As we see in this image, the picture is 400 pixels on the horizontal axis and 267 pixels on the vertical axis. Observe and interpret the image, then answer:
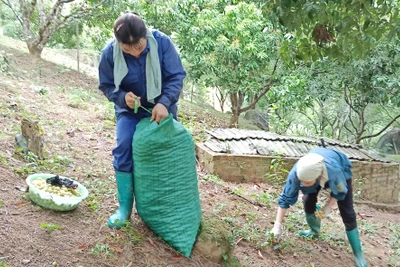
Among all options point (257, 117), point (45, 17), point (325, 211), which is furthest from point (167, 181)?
point (257, 117)

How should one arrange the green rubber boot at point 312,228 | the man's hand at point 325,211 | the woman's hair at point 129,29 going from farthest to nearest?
the green rubber boot at point 312,228, the man's hand at point 325,211, the woman's hair at point 129,29

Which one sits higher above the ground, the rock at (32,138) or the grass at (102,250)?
the rock at (32,138)

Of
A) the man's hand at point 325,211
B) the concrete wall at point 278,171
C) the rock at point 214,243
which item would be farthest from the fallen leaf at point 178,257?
the concrete wall at point 278,171

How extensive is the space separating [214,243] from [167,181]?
23.5 inches

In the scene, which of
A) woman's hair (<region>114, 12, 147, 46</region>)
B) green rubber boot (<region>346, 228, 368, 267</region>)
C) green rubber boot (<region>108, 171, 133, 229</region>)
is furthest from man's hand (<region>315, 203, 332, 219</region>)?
woman's hair (<region>114, 12, 147, 46</region>)

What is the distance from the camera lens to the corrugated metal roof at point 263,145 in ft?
19.3

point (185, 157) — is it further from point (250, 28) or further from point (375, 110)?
point (375, 110)

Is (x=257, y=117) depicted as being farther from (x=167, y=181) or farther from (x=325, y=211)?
(x=167, y=181)

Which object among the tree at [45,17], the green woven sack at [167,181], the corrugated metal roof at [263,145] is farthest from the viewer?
the tree at [45,17]

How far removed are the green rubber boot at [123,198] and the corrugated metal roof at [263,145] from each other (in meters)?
2.80

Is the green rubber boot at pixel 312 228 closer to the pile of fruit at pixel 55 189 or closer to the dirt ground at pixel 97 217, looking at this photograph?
the dirt ground at pixel 97 217

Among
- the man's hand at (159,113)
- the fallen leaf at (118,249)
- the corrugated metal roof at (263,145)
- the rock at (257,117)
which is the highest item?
the man's hand at (159,113)

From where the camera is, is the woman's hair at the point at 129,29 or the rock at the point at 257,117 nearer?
the woman's hair at the point at 129,29

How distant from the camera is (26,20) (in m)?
9.16
